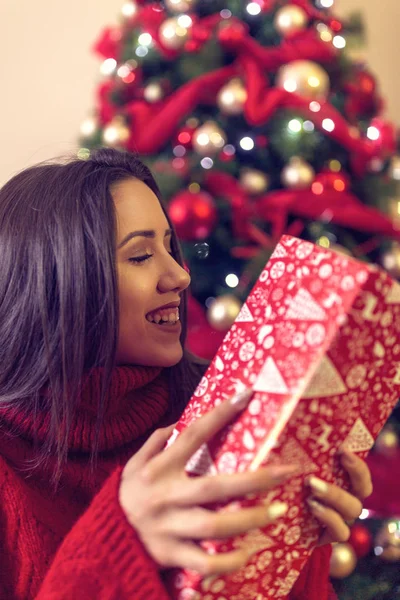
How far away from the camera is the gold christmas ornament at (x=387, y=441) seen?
1226 mm

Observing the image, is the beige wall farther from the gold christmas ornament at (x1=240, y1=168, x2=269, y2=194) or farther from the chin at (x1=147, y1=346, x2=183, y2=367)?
the chin at (x1=147, y1=346, x2=183, y2=367)

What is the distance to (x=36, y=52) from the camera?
1.78m

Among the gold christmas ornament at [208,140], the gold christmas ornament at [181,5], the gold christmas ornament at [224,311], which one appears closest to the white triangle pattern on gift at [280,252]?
the gold christmas ornament at [224,311]

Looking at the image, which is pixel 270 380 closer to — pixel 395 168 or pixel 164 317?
pixel 164 317

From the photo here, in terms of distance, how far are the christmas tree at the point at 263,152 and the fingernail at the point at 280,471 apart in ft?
2.16

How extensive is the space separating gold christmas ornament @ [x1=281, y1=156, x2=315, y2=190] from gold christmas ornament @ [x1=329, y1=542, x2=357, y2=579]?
0.70 metres

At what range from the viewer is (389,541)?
3.83 feet

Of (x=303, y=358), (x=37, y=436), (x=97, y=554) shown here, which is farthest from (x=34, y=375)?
(x=303, y=358)

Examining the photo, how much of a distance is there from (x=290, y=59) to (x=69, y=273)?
762 millimetres

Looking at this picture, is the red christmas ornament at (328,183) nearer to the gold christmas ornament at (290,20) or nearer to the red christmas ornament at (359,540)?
the gold christmas ornament at (290,20)

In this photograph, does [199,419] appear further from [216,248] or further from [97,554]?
[216,248]

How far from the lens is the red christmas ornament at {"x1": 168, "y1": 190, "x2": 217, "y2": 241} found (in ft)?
3.59

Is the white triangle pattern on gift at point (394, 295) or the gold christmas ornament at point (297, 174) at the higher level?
A: the white triangle pattern on gift at point (394, 295)

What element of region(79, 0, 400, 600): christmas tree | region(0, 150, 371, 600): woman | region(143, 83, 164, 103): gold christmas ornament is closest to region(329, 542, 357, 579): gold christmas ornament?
region(79, 0, 400, 600): christmas tree
